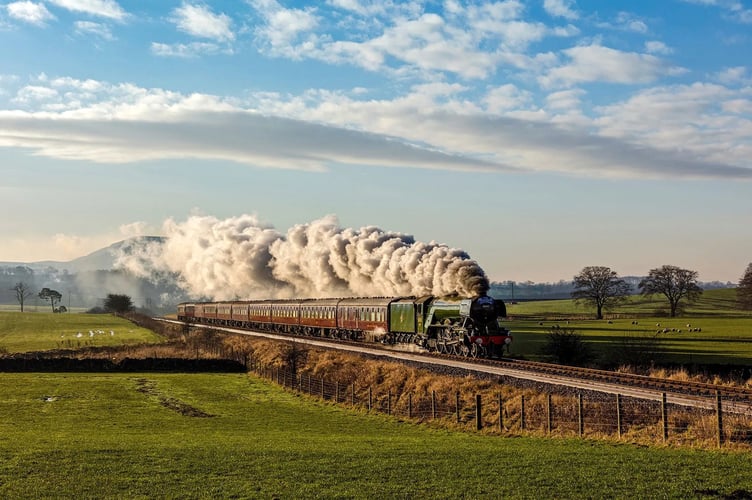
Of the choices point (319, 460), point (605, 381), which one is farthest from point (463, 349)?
point (319, 460)

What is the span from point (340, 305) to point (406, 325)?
17023 mm

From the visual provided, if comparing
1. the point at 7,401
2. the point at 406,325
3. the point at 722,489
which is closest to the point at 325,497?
the point at 722,489

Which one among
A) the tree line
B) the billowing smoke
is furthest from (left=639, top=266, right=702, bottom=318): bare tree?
the billowing smoke

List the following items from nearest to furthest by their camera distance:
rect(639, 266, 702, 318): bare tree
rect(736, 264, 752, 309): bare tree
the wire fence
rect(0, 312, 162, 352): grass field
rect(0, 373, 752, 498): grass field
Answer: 1. rect(0, 373, 752, 498): grass field
2. the wire fence
3. rect(0, 312, 162, 352): grass field
4. rect(736, 264, 752, 309): bare tree
5. rect(639, 266, 702, 318): bare tree

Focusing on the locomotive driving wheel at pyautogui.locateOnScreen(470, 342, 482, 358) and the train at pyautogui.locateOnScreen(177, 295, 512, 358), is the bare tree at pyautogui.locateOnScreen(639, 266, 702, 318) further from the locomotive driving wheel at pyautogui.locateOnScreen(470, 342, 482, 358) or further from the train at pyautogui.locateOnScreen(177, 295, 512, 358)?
the locomotive driving wheel at pyautogui.locateOnScreen(470, 342, 482, 358)

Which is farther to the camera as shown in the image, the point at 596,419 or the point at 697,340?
the point at 697,340

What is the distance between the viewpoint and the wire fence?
23.2 metres

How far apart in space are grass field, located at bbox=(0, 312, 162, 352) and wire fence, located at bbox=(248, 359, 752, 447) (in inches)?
2454

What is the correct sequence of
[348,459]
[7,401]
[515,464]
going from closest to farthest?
[515,464] < [348,459] < [7,401]

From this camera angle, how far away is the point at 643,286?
138 meters

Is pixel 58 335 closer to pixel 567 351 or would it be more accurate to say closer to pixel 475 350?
pixel 475 350

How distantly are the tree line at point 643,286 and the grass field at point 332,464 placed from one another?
110m

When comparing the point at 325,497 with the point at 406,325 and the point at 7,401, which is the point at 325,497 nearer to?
the point at 7,401

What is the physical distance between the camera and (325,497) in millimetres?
17156
